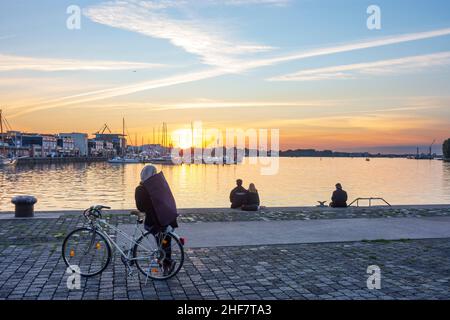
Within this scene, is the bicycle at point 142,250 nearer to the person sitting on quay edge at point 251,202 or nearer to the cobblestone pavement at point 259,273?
the cobblestone pavement at point 259,273

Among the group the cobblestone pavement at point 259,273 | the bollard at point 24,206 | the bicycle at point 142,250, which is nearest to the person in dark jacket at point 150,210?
the bicycle at point 142,250

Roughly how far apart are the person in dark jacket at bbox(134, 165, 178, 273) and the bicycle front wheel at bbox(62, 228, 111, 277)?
0.92 m

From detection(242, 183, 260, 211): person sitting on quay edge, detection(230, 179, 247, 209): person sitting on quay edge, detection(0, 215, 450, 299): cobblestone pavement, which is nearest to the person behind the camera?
detection(0, 215, 450, 299): cobblestone pavement

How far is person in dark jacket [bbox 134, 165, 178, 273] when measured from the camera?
7.48 metres

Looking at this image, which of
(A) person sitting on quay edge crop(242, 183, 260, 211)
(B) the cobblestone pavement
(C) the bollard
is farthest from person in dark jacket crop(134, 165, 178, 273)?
(A) person sitting on quay edge crop(242, 183, 260, 211)

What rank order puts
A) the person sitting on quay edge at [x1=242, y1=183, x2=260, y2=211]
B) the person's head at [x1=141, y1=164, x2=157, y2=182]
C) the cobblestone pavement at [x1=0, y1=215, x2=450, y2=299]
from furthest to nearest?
the person sitting on quay edge at [x1=242, y1=183, x2=260, y2=211] < the person's head at [x1=141, y1=164, x2=157, y2=182] < the cobblestone pavement at [x1=0, y1=215, x2=450, y2=299]

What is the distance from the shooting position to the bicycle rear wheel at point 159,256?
24.8ft

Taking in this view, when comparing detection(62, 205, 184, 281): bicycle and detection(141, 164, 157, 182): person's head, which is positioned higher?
detection(141, 164, 157, 182): person's head

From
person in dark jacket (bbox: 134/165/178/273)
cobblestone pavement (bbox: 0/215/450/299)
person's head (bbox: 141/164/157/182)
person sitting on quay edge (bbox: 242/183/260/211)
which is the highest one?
person's head (bbox: 141/164/157/182)

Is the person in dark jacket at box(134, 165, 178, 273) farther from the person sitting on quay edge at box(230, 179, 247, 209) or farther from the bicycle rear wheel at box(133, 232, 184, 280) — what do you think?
the person sitting on quay edge at box(230, 179, 247, 209)

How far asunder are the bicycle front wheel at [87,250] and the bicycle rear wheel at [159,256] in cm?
67

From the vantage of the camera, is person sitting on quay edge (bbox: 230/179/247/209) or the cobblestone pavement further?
person sitting on quay edge (bbox: 230/179/247/209)

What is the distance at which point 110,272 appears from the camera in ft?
26.3

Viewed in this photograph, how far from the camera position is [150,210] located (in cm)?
752
